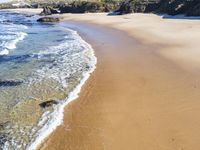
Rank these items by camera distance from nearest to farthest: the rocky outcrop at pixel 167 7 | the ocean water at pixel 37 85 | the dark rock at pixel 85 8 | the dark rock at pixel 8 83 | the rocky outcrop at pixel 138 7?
the ocean water at pixel 37 85 < the dark rock at pixel 8 83 < the rocky outcrop at pixel 167 7 < the rocky outcrop at pixel 138 7 < the dark rock at pixel 85 8

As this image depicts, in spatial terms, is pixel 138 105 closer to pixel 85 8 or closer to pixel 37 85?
pixel 37 85

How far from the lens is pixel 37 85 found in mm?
16344

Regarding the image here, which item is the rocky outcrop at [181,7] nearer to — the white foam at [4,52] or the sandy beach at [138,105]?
the sandy beach at [138,105]

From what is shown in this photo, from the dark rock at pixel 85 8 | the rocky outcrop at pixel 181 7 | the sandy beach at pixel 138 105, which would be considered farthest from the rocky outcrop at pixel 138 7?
the sandy beach at pixel 138 105

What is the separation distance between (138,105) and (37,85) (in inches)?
203

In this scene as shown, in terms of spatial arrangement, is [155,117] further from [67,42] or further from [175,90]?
[67,42]

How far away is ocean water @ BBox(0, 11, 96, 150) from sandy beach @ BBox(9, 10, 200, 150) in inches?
20.6

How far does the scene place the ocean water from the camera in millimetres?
11625

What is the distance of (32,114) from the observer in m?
12.9

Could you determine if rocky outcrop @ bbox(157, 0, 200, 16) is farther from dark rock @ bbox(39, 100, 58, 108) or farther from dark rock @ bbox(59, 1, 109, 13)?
dark rock @ bbox(39, 100, 58, 108)

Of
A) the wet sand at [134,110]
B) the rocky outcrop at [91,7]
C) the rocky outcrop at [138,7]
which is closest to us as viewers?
the wet sand at [134,110]

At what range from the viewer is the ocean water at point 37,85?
11.6 m

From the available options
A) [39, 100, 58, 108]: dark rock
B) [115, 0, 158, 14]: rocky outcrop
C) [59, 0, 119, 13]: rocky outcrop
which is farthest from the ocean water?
[59, 0, 119, 13]: rocky outcrop

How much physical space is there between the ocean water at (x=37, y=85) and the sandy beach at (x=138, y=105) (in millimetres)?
524
